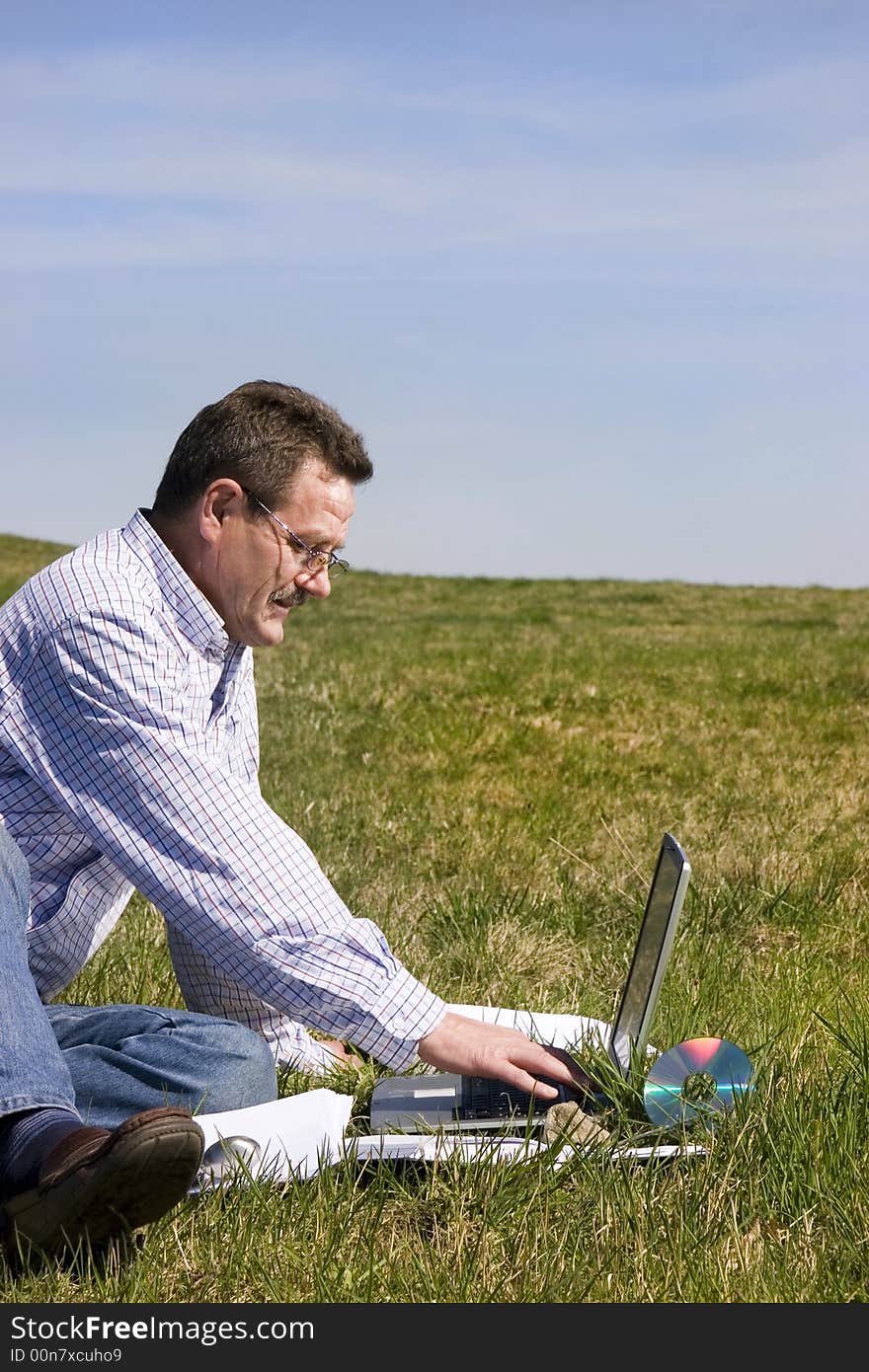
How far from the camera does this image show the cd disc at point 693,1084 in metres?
3.39

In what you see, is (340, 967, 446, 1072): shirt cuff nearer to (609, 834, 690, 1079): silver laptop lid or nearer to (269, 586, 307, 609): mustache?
(609, 834, 690, 1079): silver laptop lid

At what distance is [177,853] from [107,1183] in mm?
875

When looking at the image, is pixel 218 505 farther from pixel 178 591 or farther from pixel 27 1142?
pixel 27 1142

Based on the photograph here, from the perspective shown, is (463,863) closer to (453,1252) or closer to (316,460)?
(316,460)

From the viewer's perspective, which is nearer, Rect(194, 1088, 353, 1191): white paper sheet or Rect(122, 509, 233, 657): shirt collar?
Rect(194, 1088, 353, 1191): white paper sheet

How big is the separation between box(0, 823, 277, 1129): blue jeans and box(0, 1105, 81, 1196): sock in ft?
0.37

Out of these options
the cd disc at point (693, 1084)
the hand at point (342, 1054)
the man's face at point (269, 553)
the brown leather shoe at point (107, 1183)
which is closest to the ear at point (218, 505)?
the man's face at point (269, 553)

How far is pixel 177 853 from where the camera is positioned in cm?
341

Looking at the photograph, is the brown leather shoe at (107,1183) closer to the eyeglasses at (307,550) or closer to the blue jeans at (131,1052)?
the blue jeans at (131,1052)

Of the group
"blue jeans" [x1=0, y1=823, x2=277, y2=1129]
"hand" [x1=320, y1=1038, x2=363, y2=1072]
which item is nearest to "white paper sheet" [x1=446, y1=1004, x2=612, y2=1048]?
"hand" [x1=320, y1=1038, x2=363, y2=1072]

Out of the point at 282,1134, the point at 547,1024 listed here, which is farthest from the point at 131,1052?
the point at 547,1024

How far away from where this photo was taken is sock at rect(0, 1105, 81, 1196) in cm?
291

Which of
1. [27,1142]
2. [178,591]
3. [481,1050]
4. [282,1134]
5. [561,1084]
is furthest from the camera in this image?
[178,591]
